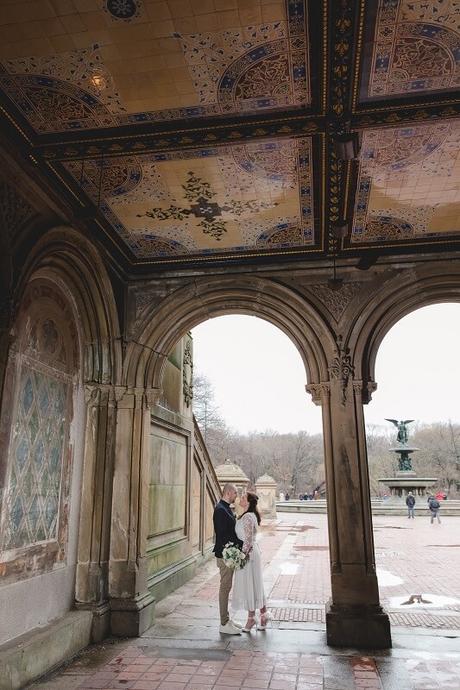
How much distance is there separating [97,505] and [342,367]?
3.25 m

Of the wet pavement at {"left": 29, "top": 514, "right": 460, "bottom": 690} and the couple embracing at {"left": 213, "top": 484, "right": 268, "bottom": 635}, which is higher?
the couple embracing at {"left": 213, "top": 484, "right": 268, "bottom": 635}

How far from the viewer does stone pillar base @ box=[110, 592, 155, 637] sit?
5.64 metres

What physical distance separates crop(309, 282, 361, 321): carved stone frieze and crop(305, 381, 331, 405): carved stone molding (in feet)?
2.79

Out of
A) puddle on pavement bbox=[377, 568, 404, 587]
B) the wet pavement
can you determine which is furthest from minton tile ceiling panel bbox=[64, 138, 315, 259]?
puddle on pavement bbox=[377, 568, 404, 587]

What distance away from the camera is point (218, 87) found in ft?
12.3

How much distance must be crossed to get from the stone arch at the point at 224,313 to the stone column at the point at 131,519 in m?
0.39

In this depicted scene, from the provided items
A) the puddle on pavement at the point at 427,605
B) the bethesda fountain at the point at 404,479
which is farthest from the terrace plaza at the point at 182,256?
the bethesda fountain at the point at 404,479

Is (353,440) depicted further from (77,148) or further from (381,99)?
(77,148)

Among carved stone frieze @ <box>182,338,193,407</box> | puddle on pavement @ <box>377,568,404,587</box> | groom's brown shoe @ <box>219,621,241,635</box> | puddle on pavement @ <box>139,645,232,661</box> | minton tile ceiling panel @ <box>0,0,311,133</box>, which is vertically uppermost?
minton tile ceiling panel @ <box>0,0,311,133</box>

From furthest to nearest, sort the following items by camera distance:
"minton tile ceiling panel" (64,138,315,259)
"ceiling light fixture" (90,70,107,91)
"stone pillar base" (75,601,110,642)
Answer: "stone pillar base" (75,601,110,642) < "minton tile ceiling panel" (64,138,315,259) < "ceiling light fixture" (90,70,107,91)

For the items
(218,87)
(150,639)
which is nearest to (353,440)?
(150,639)

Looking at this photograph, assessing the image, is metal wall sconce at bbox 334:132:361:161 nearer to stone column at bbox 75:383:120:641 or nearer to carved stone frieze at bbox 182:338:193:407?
stone column at bbox 75:383:120:641

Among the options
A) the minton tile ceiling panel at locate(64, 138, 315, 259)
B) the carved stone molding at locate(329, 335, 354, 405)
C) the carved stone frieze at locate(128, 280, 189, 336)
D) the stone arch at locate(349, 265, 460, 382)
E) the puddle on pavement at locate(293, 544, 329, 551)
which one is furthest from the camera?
the puddle on pavement at locate(293, 544, 329, 551)

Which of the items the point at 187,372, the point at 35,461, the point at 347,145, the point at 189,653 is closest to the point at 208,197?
the point at 347,145
